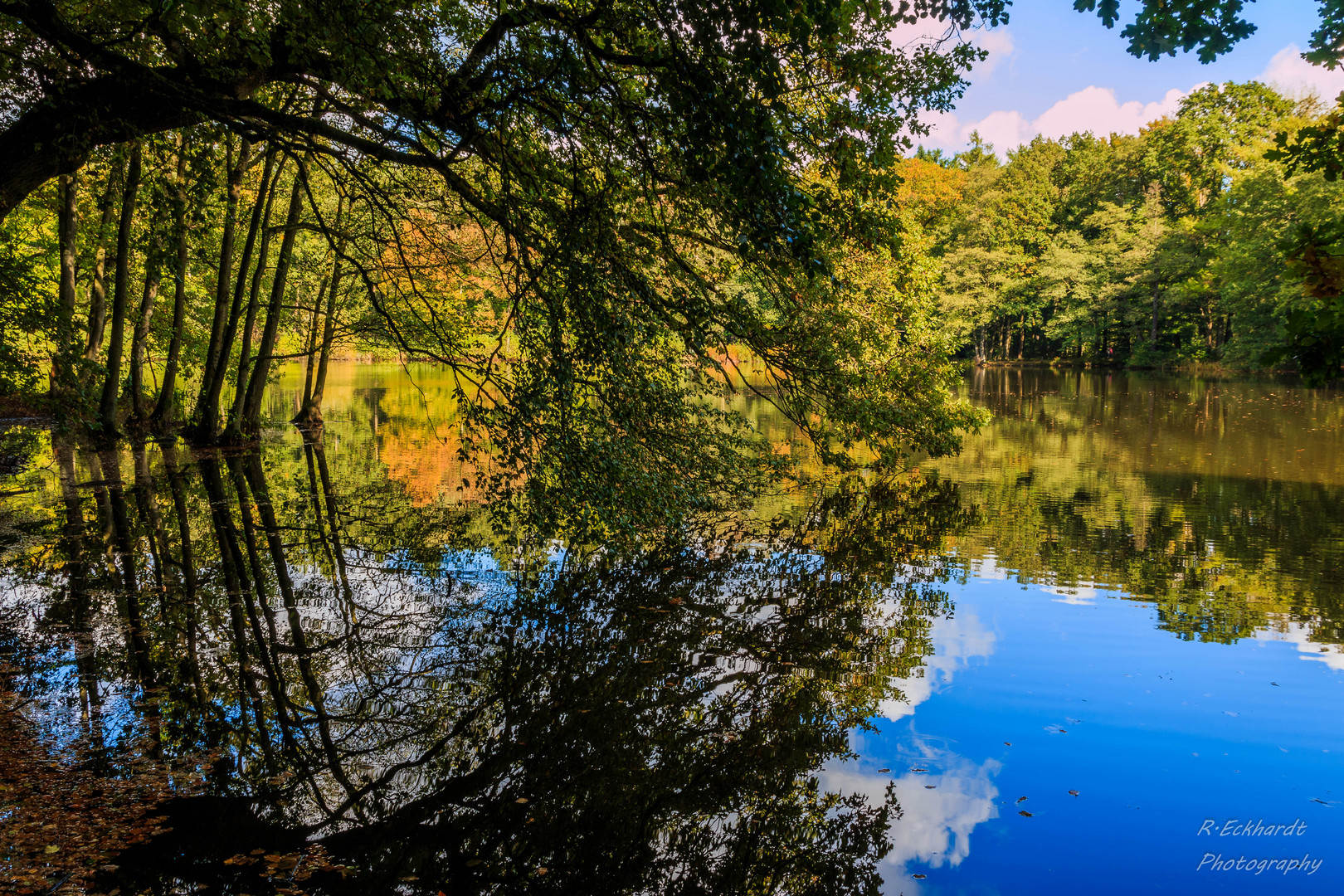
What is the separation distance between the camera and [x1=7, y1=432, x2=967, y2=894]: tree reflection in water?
14.5 ft

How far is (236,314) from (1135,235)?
55.2 meters

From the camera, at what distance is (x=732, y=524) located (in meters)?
13.0

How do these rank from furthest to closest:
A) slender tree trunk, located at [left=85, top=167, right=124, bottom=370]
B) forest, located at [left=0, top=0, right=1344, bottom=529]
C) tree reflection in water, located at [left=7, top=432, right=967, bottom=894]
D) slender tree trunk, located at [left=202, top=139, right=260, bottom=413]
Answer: slender tree trunk, located at [left=85, top=167, right=124, bottom=370], slender tree trunk, located at [left=202, top=139, right=260, bottom=413], forest, located at [left=0, top=0, right=1344, bottom=529], tree reflection in water, located at [left=7, top=432, right=967, bottom=894]

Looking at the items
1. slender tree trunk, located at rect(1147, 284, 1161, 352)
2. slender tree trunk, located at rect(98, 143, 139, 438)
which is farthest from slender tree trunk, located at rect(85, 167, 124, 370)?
slender tree trunk, located at rect(1147, 284, 1161, 352)

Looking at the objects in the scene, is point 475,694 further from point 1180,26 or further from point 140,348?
point 140,348

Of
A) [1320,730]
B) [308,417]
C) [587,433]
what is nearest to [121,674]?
[587,433]

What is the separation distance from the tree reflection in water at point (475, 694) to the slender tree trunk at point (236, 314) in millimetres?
8051

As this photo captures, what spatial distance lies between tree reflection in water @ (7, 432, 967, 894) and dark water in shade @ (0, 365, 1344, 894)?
0.03 metres

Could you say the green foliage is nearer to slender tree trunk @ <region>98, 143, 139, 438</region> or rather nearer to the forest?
the forest

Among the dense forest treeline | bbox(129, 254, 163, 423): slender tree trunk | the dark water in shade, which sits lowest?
the dark water in shade

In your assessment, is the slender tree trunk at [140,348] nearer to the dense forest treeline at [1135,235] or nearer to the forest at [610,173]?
the forest at [610,173]

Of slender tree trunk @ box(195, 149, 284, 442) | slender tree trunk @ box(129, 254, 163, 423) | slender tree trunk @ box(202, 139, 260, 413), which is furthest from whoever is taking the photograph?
slender tree trunk @ box(129, 254, 163, 423)

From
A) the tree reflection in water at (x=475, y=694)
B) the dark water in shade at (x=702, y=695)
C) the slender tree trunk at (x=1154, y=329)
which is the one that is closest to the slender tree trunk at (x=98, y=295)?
Answer: the dark water in shade at (x=702, y=695)

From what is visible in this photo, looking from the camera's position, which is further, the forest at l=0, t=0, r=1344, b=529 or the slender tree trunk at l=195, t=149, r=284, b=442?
the slender tree trunk at l=195, t=149, r=284, b=442
